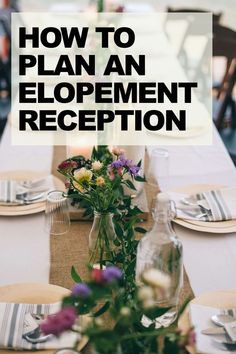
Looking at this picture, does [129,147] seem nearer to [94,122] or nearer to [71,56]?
[94,122]

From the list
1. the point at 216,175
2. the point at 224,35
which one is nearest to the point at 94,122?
the point at 216,175

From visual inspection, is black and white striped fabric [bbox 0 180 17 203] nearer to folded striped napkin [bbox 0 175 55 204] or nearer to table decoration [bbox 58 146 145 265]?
folded striped napkin [bbox 0 175 55 204]

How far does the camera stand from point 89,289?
615 millimetres

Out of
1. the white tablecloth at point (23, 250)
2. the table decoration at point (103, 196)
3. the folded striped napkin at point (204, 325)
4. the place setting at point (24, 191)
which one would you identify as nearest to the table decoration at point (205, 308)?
the folded striped napkin at point (204, 325)

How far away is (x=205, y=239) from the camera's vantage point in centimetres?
134

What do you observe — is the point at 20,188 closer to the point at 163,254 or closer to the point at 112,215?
the point at 112,215

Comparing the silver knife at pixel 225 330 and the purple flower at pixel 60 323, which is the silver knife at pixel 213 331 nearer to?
the silver knife at pixel 225 330

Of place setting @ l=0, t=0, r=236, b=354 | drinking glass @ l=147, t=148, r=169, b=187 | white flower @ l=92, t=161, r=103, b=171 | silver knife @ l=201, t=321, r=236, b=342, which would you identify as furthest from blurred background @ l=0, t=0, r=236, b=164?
silver knife @ l=201, t=321, r=236, b=342

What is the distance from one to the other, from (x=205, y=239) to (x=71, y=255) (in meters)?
0.32

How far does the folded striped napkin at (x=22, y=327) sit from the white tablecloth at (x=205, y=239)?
0.32 metres

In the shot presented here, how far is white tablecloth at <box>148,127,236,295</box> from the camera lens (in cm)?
120

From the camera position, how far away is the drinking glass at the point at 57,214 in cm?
131

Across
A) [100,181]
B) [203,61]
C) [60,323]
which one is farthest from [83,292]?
[203,61]

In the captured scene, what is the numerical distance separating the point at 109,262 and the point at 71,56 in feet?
5.75
